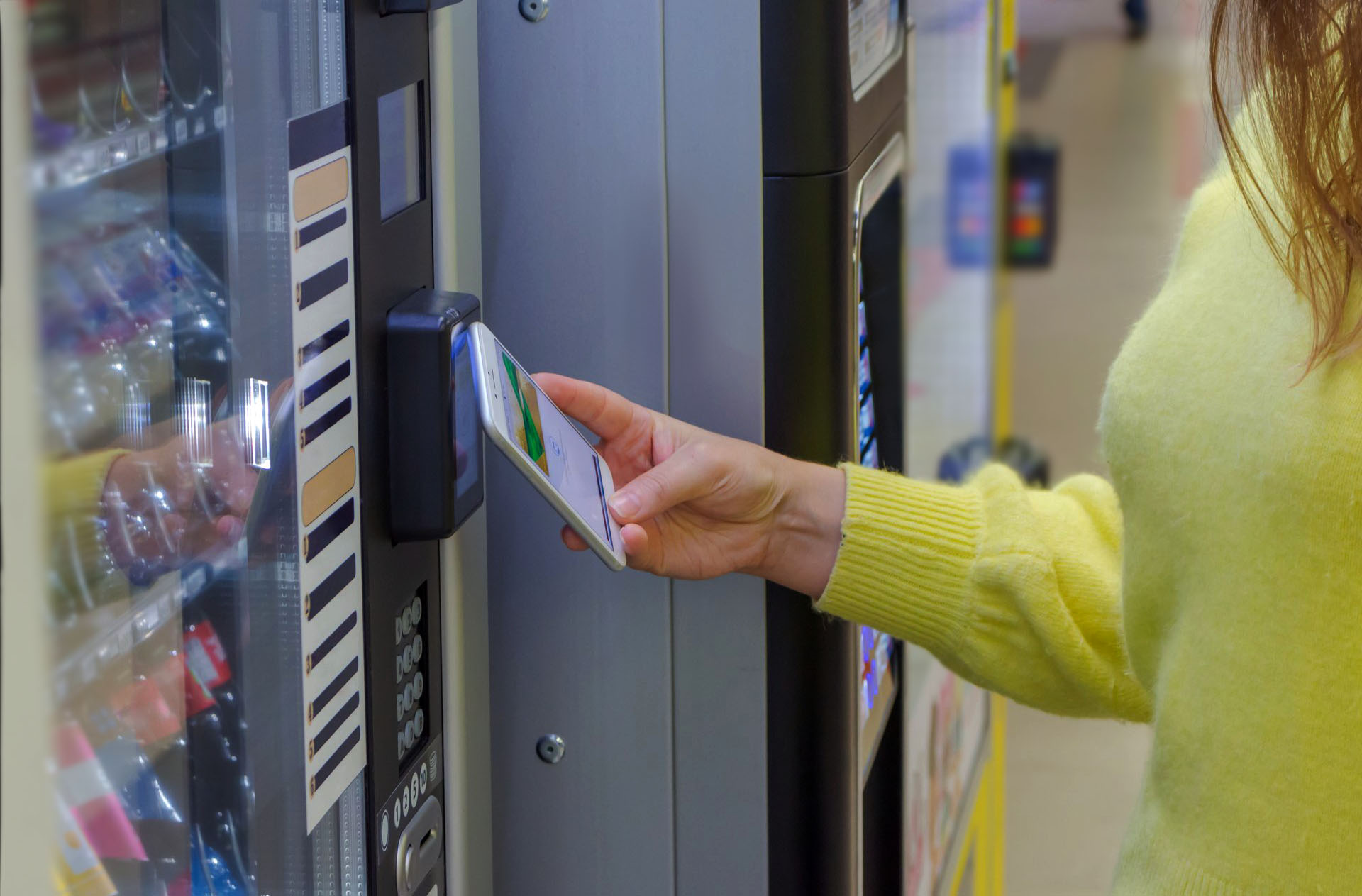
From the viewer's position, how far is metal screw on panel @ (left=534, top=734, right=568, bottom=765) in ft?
3.98

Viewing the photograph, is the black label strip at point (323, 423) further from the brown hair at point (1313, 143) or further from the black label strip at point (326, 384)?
the brown hair at point (1313, 143)

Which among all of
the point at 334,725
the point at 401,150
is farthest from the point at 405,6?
the point at 334,725

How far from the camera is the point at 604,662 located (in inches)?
47.3

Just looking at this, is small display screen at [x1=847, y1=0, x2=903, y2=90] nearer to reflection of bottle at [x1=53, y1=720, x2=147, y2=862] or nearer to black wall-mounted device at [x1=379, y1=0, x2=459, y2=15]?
black wall-mounted device at [x1=379, y1=0, x2=459, y2=15]

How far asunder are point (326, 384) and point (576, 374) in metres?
0.29

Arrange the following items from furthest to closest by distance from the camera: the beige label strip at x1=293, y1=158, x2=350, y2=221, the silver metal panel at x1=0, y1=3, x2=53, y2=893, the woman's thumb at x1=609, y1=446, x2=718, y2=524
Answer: the woman's thumb at x1=609, y1=446, x2=718, y2=524 → the beige label strip at x1=293, y1=158, x2=350, y2=221 → the silver metal panel at x1=0, y1=3, x2=53, y2=893

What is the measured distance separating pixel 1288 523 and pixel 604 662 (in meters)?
0.52

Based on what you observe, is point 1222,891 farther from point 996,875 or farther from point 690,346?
point 996,875

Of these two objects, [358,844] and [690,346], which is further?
[690,346]

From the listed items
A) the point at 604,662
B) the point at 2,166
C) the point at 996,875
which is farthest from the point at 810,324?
the point at 996,875

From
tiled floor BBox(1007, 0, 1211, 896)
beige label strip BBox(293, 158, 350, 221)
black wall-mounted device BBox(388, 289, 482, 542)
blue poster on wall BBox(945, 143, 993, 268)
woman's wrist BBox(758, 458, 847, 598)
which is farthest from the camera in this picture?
tiled floor BBox(1007, 0, 1211, 896)

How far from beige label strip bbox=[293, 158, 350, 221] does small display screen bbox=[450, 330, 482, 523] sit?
0.13m

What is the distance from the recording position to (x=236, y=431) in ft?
2.84

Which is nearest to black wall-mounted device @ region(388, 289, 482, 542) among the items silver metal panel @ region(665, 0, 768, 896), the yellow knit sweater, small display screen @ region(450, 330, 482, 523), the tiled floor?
small display screen @ region(450, 330, 482, 523)
